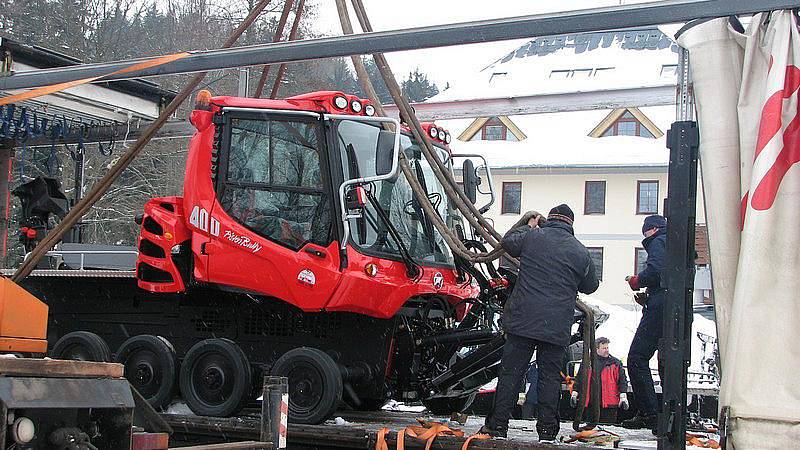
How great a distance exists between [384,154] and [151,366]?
9.01ft

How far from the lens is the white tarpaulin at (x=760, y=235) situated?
A: 15.3 ft

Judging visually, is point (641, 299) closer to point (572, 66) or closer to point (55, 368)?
point (55, 368)

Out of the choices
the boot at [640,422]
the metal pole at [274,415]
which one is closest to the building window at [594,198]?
the boot at [640,422]

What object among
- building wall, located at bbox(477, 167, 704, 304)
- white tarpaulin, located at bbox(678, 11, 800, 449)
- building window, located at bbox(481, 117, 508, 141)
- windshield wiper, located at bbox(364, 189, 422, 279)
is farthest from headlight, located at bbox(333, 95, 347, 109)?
building window, located at bbox(481, 117, 508, 141)

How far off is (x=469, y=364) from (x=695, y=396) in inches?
86.6

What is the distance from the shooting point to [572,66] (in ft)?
128

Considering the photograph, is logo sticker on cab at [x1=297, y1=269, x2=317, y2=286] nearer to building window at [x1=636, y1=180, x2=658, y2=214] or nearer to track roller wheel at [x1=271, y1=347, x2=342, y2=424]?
track roller wheel at [x1=271, y1=347, x2=342, y2=424]

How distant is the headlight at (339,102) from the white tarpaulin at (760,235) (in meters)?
3.43

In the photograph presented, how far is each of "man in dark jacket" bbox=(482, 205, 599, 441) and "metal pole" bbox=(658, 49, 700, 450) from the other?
145cm

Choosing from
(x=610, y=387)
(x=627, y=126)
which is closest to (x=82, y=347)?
(x=610, y=387)

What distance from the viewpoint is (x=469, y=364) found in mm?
7875

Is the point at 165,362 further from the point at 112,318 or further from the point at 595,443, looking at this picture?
the point at 595,443

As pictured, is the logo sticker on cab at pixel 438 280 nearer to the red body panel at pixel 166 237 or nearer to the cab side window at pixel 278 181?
the cab side window at pixel 278 181

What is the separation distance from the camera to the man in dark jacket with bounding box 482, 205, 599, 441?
6.98 metres
